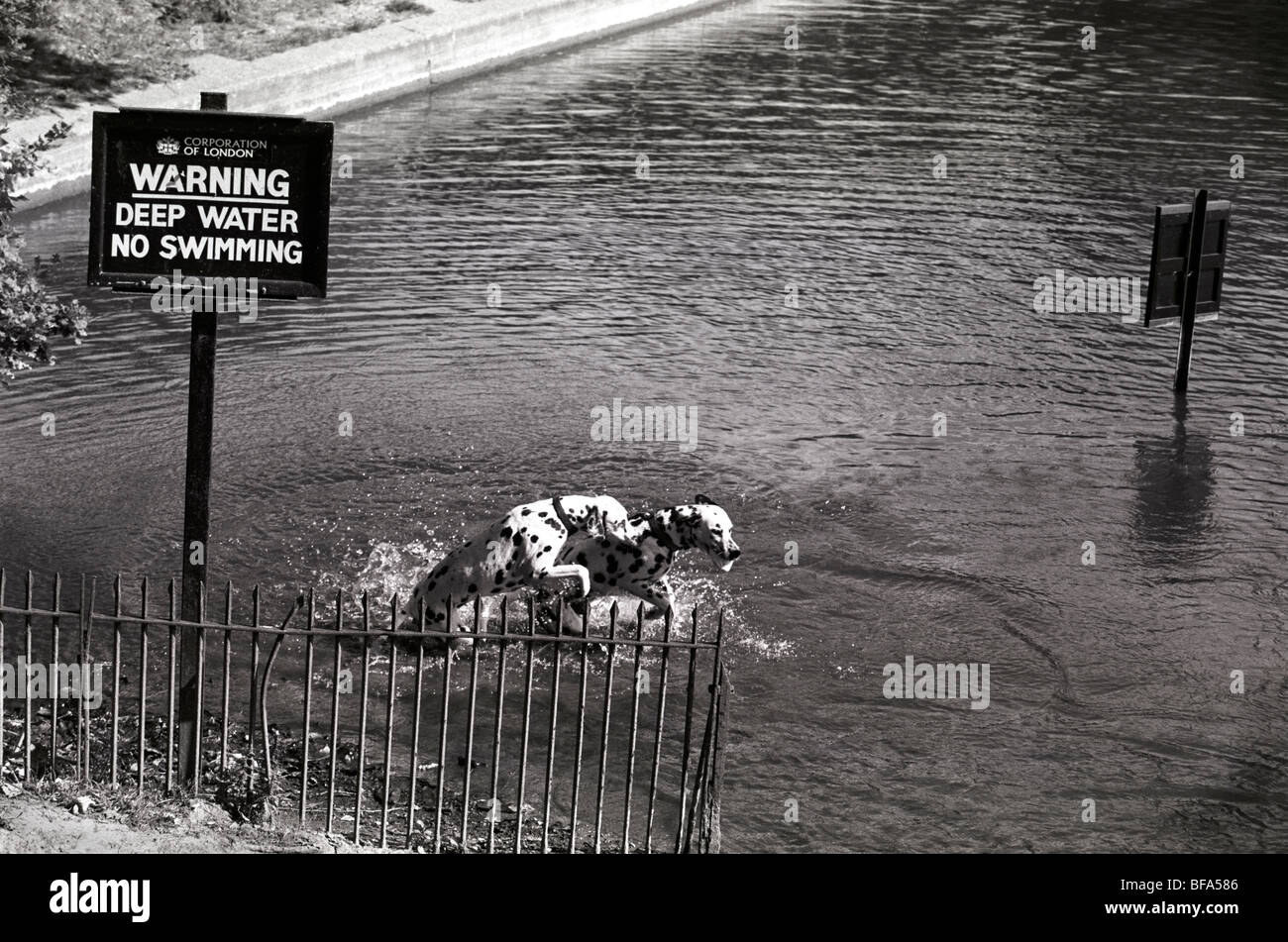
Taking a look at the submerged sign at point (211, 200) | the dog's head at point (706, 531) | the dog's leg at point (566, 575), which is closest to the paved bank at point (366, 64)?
the dog's leg at point (566, 575)

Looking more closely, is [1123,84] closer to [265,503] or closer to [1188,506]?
[1188,506]

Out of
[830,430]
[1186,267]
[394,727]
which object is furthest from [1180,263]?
[394,727]

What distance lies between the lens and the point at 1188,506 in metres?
16.0

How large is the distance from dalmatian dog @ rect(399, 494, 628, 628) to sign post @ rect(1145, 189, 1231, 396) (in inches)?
332

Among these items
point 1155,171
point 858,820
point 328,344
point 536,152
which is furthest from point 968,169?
point 858,820

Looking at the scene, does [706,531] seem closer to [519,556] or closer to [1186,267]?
[519,556]

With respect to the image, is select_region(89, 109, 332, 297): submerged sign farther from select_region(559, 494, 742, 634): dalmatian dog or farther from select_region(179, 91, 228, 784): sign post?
select_region(559, 494, 742, 634): dalmatian dog

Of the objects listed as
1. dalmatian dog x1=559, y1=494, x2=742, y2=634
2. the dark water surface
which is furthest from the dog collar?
the dark water surface

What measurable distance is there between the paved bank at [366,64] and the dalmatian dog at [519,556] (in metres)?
15.1

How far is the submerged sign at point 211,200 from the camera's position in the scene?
9195 mm

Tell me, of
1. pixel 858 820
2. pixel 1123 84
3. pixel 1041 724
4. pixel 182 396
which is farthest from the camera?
pixel 1123 84

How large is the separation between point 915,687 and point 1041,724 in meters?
0.98

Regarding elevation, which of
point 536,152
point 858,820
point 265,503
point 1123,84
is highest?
point 1123,84

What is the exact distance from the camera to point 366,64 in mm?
33344
